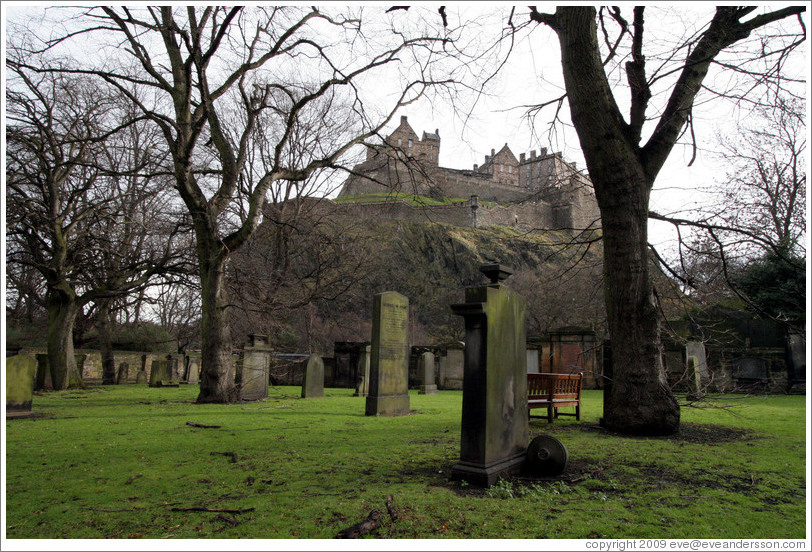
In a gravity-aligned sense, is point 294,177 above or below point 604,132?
above

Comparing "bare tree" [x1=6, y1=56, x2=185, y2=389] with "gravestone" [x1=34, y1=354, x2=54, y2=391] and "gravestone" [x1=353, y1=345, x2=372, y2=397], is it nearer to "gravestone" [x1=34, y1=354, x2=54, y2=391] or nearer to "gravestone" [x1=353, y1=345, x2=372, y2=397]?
"gravestone" [x1=34, y1=354, x2=54, y2=391]

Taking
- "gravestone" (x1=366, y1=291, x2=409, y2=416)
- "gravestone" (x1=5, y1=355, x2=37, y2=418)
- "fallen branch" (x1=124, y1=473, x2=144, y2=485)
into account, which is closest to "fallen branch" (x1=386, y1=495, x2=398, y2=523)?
"fallen branch" (x1=124, y1=473, x2=144, y2=485)

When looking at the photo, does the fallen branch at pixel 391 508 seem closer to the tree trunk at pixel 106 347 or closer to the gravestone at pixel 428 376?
the gravestone at pixel 428 376

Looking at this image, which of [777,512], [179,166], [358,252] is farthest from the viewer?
[358,252]

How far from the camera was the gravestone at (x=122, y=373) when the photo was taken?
62.2ft

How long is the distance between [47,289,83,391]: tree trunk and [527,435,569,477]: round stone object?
14996 mm

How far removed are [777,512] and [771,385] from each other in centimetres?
1344

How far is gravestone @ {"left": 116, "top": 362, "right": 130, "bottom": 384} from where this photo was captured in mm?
18953

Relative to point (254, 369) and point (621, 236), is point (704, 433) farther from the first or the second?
point (254, 369)

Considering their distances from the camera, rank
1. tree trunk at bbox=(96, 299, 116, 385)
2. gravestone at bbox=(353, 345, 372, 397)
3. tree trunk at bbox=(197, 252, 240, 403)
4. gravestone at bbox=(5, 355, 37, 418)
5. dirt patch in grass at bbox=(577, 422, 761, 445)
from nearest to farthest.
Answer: dirt patch in grass at bbox=(577, 422, 761, 445) < gravestone at bbox=(5, 355, 37, 418) < tree trunk at bbox=(197, 252, 240, 403) < gravestone at bbox=(353, 345, 372, 397) < tree trunk at bbox=(96, 299, 116, 385)

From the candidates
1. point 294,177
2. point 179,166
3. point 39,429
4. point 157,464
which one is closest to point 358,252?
point 294,177

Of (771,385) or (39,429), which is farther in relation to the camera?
(771,385)

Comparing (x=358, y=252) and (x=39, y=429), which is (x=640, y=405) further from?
(x=358, y=252)

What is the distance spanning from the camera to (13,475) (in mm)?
4109
